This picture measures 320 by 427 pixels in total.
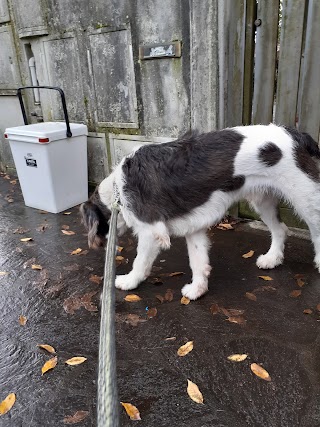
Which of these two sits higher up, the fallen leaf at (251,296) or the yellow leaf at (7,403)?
the yellow leaf at (7,403)

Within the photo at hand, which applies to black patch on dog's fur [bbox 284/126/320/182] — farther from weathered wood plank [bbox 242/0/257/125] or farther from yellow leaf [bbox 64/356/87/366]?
yellow leaf [bbox 64/356/87/366]

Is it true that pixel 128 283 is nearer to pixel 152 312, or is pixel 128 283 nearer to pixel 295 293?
pixel 152 312

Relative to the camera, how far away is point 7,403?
2.19 metres

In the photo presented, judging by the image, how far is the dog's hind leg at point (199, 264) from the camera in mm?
3164

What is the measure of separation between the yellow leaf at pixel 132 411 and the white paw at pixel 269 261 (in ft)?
6.65

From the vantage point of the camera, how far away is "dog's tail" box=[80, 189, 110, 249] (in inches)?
130

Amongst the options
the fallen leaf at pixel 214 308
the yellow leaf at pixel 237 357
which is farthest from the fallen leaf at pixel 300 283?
the yellow leaf at pixel 237 357

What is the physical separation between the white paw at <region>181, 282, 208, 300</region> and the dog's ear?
2.98ft

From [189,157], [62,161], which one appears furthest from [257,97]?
[62,161]

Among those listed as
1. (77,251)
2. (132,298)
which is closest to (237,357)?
(132,298)

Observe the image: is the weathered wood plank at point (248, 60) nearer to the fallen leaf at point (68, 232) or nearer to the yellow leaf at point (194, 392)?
the fallen leaf at point (68, 232)

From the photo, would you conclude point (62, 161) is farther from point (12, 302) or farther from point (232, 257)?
point (232, 257)

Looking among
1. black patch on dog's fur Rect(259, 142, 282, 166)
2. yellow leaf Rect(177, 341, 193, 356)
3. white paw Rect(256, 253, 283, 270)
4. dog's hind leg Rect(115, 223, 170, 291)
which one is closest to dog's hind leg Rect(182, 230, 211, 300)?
dog's hind leg Rect(115, 223, 170, 291)

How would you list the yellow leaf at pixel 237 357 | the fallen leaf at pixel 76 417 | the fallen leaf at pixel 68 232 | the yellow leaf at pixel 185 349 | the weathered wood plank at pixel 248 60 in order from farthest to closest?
the fallen leaf at pixel 68 232 < the weathered wood plank at pixel 248 60 < the yellow leaf at pixel 185 349 < the yellow leaf at pixel 237 357 < the fallen leaf at pixel 76 417
